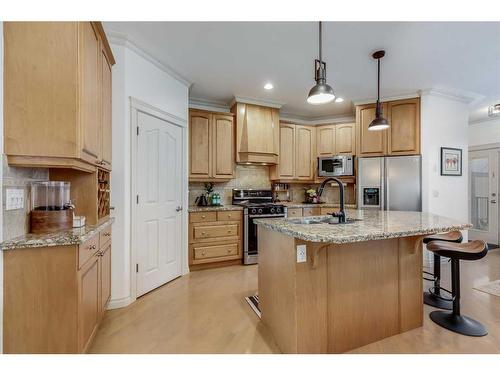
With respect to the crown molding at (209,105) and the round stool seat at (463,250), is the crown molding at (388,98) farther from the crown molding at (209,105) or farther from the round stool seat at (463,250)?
the round stool seat at (463,250)

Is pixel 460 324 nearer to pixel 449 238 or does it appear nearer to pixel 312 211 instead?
pixel 449 238

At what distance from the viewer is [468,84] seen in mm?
3400

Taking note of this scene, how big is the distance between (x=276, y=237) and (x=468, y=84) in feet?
12.2

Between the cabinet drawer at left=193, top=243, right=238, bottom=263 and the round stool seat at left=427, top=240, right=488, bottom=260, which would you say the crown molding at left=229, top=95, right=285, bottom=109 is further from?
the round stool seat at left=427, top=240, right=488, bottom=260

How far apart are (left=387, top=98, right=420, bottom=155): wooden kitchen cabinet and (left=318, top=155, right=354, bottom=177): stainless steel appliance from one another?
2.12 ft

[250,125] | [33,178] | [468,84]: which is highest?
[468,84]

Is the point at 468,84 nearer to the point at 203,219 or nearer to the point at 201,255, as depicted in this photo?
the point at 203,219

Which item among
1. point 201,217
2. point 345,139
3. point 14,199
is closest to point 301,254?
point 14,199

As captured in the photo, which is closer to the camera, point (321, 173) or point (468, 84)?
point (468, 84)

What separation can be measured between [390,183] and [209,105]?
3.14 meters

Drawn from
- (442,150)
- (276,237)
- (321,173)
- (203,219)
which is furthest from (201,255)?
(442,150)

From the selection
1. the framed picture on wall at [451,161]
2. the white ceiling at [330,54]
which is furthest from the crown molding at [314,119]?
the framed picture on wall at [451,161]

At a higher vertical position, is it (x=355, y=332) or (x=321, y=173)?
(x=321, y=173)

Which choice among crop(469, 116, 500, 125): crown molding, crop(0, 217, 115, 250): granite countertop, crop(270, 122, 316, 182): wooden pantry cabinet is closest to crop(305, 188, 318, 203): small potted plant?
crop(270, 122, 316, 182): wooden pantry cabinet
